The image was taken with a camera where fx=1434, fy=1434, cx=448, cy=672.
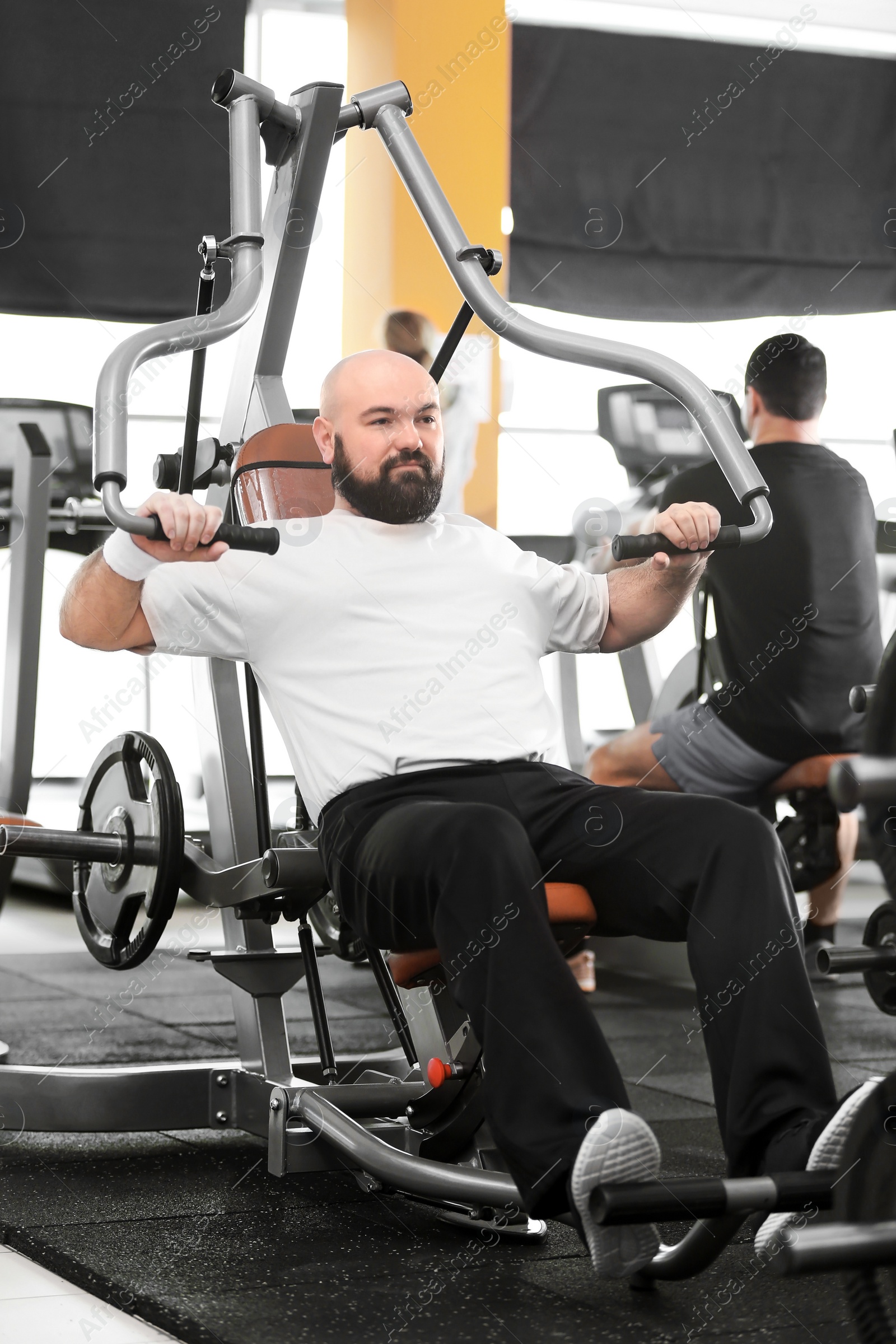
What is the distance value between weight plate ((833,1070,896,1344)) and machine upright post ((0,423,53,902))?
82.5 inches

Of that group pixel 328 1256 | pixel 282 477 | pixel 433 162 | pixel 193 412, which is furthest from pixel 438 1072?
pixel 433 162

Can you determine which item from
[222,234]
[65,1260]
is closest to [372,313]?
[222,234]

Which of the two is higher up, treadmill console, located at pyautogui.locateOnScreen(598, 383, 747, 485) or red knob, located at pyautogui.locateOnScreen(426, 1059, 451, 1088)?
treadmill console, located at pyautogui.locateOnScreen(598, 383, 747, 485)

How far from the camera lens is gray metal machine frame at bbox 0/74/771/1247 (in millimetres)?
1752

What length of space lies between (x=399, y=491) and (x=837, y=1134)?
1035 millimetres

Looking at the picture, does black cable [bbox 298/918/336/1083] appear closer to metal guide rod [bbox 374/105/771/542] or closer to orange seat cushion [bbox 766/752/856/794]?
metal guide rod [bbox 374/105/771/542]

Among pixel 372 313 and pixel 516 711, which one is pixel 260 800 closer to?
pixel 516 711

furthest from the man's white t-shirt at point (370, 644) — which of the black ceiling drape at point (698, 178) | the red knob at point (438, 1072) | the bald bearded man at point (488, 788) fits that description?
the black ceiling drape at point (698, 178)

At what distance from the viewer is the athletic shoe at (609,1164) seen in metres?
1.25

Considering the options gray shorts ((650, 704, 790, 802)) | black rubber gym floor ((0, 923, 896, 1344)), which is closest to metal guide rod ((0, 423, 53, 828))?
black rubber gym floor ((0, 923, 896, 1344))

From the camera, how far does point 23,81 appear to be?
446 cm

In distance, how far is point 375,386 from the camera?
6.44ft

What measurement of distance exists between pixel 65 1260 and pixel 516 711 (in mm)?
834

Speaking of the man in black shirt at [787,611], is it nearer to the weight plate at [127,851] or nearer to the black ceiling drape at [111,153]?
the weight plate at [127,851]
